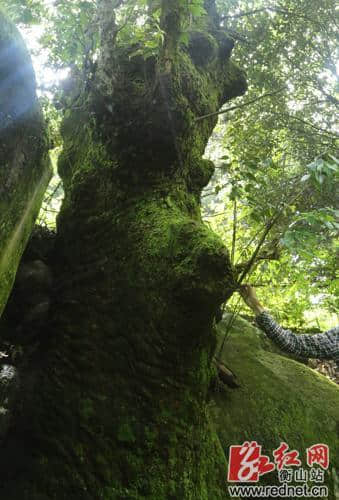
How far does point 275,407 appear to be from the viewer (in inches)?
137

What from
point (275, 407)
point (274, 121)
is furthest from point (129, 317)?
point (274, 121)

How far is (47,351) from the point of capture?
250cm

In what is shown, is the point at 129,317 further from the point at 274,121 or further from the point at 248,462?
the point at 274,121

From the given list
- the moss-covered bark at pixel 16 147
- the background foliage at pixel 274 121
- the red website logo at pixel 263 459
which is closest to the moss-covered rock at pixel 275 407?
the red website logo at pixel 263 459

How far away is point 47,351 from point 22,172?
1.34 metres

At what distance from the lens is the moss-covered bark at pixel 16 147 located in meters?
1.71

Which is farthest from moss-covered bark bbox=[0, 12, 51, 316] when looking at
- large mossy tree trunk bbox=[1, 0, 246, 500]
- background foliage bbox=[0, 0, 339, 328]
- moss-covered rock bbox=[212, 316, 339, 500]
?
moss-covered rock bbox=[212, 316, 339, 500]

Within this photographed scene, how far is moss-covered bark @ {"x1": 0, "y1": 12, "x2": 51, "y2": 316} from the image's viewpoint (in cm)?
171

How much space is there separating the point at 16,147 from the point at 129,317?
1291mm

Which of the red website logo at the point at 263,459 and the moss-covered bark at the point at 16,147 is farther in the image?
the red website logo at the point at 263,459

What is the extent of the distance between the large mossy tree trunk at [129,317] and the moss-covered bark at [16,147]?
2.04 feet

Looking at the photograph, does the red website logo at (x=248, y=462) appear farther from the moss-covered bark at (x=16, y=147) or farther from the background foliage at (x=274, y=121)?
the moss-covered bark at (x=16, y=147)

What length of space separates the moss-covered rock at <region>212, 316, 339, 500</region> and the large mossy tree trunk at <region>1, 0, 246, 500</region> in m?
0.89

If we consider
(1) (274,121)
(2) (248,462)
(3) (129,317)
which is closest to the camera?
(3) (129,317)
